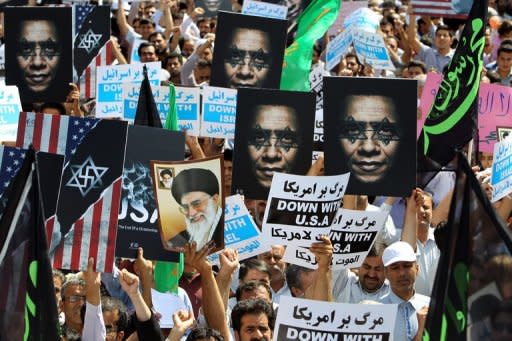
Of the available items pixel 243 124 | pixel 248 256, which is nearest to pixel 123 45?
pixel 243 124

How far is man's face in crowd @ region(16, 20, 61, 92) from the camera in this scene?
1261 cm

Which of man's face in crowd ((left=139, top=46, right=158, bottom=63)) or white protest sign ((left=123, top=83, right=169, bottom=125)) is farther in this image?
man's face in crowd ((left=139, top=46, right=158, bottom=63))

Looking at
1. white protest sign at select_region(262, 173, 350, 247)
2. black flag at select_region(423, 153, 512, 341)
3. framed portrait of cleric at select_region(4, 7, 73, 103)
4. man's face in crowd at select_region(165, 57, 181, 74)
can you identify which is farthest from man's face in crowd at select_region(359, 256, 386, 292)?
man's face in crowd at select_region(165, 57, 181, 74)

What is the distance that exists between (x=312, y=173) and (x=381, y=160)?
665 mm

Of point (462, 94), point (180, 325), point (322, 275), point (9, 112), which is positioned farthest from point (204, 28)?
point (180, 325)

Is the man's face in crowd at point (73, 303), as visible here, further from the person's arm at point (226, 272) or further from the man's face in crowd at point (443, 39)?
the man's face in crowd at point (443, 39)

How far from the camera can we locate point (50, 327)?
20.7 feet

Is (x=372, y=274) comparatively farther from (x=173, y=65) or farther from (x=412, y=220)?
(x=173, y=65)

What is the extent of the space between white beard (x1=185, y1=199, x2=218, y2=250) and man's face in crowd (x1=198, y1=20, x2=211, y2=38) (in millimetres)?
9199

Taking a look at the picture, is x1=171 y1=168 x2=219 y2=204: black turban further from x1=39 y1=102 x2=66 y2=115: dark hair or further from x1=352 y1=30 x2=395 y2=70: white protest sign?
x1=352 y1=30 x2=395 y2=70: white protest sign

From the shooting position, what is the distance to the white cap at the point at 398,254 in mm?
8690

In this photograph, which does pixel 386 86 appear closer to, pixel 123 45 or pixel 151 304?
pixel 151 304

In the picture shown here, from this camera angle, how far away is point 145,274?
27.5ft

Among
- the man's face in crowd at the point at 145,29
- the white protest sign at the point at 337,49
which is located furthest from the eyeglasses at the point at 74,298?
the man's face in crowd at the point at 145,29
